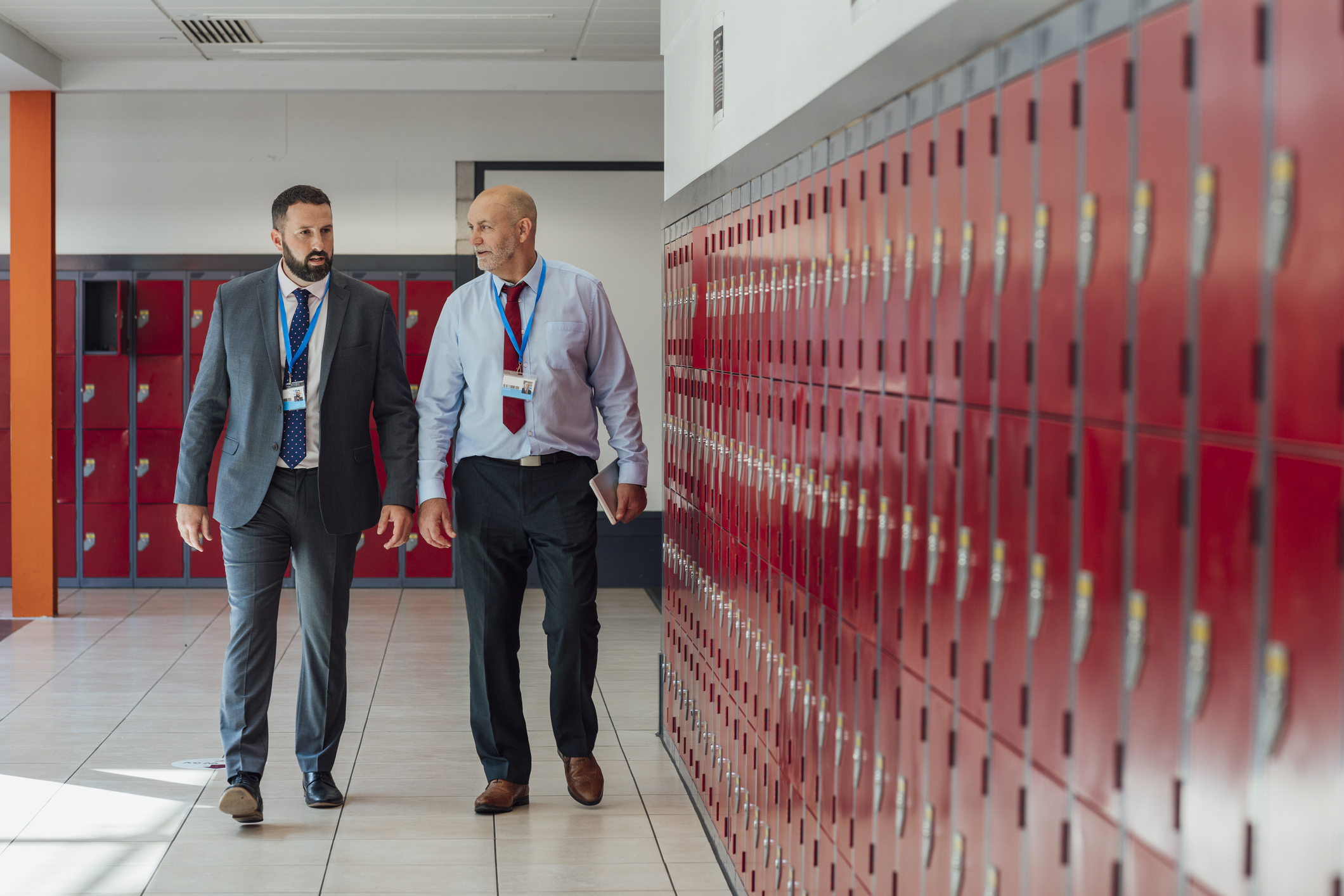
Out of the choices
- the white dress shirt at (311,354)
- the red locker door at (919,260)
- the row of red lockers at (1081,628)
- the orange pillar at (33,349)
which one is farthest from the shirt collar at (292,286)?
the orange pillar at (33,349)

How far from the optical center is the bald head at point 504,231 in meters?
3.14

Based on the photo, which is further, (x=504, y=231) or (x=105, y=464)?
(x=105, y=464)

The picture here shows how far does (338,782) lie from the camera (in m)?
3.52

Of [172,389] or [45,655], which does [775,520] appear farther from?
[172,389]

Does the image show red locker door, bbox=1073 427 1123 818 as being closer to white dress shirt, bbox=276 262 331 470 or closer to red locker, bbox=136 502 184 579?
white dress shirt, bbox=276 262 331 470

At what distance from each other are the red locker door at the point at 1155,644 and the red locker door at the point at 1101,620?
0.02 m

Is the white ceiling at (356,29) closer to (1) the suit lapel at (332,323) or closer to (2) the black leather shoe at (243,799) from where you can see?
(1) the suit lapel at (332,323)

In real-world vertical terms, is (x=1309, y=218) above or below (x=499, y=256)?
below

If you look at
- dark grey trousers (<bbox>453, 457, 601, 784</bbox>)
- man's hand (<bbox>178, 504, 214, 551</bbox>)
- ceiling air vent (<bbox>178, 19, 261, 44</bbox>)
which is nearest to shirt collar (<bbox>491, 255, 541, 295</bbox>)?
dark grey trousers (<bbox>453, 457, 601, 784</bbox>)

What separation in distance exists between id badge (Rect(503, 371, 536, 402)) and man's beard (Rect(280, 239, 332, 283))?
0.52m

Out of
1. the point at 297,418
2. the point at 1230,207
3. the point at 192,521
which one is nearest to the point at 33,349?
the point at 192,521

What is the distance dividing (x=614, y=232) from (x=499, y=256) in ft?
12.8

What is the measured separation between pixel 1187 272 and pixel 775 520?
4.91ft

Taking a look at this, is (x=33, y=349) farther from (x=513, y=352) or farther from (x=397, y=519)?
(x=513, y=352)
